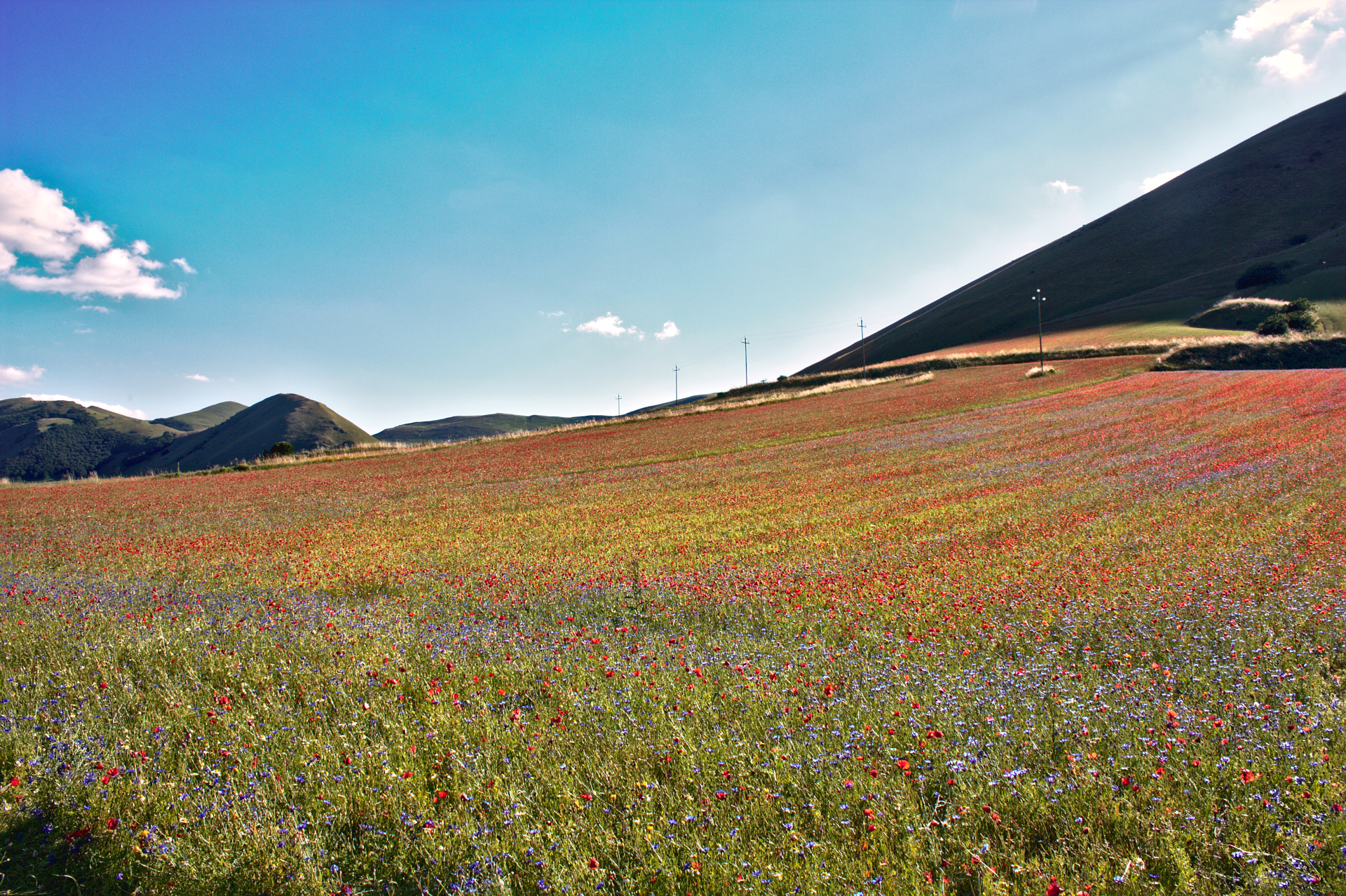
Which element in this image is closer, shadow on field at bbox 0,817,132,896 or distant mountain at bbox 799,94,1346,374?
shadow on field at bbox 0,817,132,896

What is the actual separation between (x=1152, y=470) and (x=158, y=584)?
24.1 m

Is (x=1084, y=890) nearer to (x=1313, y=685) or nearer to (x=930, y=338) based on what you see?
(x=1313, y=685)

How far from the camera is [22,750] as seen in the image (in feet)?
15.7

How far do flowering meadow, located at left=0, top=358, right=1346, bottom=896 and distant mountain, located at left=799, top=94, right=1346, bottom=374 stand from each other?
87.2m

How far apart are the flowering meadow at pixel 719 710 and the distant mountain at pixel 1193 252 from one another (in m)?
87.2

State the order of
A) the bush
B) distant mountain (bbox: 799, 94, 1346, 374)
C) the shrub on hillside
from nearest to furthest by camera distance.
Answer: the shrub on hillside < the bush < distant mountain (bbox: 799, 94, 1346, 374)

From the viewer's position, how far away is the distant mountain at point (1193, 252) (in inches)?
3241

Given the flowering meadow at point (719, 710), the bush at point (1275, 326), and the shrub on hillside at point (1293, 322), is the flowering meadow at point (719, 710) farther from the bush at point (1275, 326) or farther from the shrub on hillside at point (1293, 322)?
the shrub on hillside at point (1293, 322)

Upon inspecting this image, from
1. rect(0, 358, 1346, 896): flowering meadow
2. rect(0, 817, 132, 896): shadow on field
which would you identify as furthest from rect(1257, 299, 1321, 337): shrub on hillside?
rect(0, 817, 132, 896): shadow on field

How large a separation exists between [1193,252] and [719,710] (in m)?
135

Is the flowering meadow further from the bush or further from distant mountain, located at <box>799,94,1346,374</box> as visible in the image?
distant mountain, located at <box>799,94,1346,374</box>

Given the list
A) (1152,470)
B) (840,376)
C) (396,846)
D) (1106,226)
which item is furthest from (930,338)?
(396,846)

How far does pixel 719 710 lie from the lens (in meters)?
5.30

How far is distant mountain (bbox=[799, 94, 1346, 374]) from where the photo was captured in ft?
270
